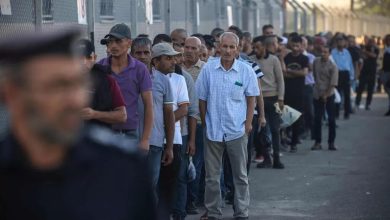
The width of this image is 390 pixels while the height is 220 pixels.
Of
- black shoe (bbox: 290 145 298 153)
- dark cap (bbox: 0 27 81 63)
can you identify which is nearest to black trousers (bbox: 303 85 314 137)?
black shoe (bbox: 290 145 298 153)

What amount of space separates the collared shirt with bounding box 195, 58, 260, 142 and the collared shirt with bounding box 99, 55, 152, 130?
2.15 meters

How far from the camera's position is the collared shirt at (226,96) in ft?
34.2

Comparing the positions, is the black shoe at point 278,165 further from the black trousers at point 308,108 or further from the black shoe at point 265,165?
the black trousers at point 308,108

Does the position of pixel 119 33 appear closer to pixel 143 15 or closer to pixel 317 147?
pixel 143 15

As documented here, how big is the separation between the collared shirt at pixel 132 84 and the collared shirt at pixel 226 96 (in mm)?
2150

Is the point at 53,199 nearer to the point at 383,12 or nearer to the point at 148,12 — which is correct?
the point at 148,12

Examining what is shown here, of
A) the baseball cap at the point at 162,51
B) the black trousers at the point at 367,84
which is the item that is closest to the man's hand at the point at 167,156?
the baseball cap at the point at 162,51

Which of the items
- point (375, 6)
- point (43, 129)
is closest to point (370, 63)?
point (43, 129)

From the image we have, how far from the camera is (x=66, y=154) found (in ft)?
8.70

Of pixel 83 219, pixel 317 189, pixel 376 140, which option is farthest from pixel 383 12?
pixel 83 219

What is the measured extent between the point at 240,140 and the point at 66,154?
310 inches

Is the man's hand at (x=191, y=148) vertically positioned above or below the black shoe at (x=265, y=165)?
above

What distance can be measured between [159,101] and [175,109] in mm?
559

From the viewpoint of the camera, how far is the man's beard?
259 cm
